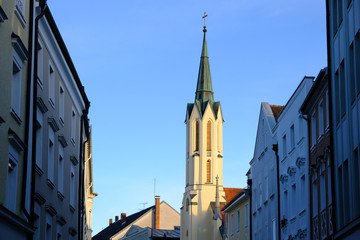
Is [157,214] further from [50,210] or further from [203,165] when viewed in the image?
[50,210]

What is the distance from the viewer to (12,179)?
1697 centimetres

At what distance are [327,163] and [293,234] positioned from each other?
6.65 m

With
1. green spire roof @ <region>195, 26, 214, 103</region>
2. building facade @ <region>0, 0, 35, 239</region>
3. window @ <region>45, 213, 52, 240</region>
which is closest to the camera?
building facade @ <region>0, 0, 35, 239</region>

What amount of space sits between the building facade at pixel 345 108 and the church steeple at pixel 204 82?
6983 cm

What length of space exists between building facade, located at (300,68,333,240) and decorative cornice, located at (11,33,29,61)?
11314 millimetres

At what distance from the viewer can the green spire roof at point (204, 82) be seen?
93.8 meters

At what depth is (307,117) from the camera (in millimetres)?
29375

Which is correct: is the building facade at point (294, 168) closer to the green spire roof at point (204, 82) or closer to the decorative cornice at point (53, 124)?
the decorative cornice at point (53, 124)

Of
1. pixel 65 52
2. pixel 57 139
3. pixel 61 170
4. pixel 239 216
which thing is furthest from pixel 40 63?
pixel 239 216

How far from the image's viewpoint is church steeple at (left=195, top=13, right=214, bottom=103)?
308 ft

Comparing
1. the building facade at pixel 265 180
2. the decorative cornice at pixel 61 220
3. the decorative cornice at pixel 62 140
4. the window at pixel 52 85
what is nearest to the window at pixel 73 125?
the decorative cornice at pixel 62 140

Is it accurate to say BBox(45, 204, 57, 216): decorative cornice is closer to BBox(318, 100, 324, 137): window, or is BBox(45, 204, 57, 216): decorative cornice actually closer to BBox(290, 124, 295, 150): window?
BBox(318, 100, 324, 137): window

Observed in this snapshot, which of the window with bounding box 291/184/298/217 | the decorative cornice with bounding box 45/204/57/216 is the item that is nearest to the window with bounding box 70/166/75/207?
the decorative cornice with bounding box 45/204/57/216

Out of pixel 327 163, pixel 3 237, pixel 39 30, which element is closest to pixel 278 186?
pixel 327 163
